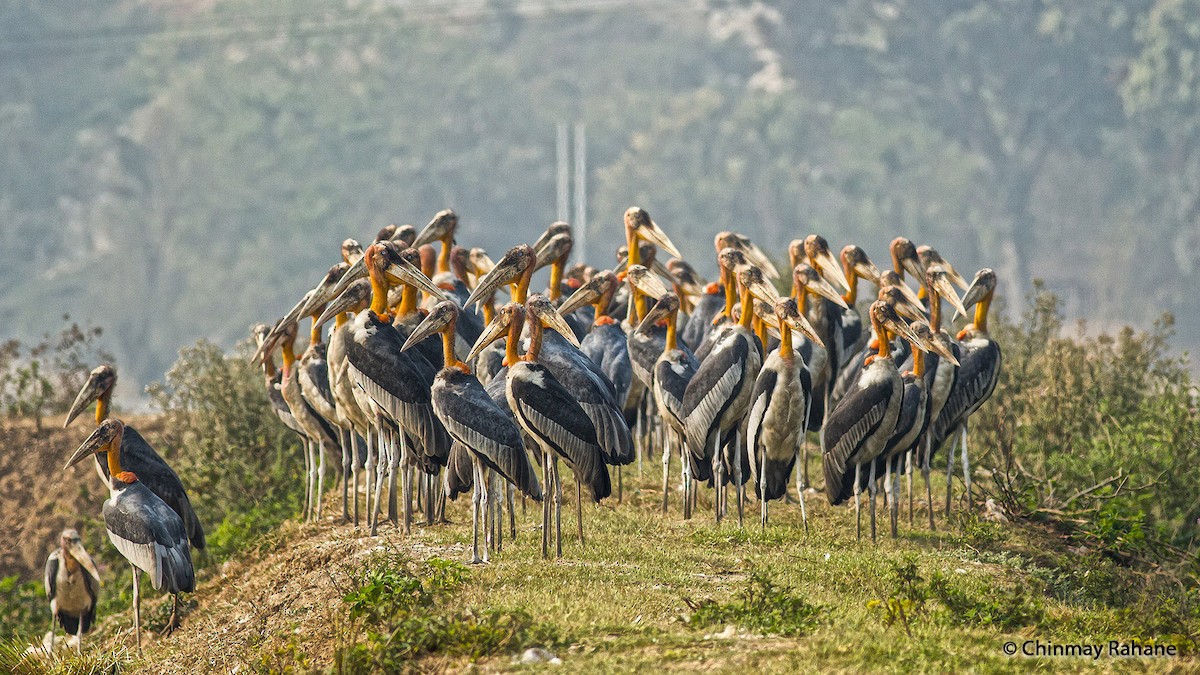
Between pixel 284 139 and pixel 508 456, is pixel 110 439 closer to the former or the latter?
pixel 508 456

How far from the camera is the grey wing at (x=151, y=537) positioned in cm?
1266

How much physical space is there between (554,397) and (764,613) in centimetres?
249

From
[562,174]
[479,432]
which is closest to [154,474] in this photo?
[479,432]

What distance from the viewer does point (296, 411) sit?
14406mm

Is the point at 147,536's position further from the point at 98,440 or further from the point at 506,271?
Answer: the point at 506,271

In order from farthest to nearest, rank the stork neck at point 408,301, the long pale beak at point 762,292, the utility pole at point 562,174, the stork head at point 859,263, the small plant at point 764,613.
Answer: the utility pole at point 562,174
the stork head at point 859,263
the stork neck at point 408,301
the long pale beak at point 762,292
the small plant at point 764,613

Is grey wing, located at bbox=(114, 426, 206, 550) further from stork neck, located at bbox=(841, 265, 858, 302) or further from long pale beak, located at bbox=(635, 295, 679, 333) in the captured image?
stork neck, located at bbox=(841, 265, 858, 302)

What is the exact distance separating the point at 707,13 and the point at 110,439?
52.4 m

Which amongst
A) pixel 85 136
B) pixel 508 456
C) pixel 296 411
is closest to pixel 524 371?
pixel 508 456

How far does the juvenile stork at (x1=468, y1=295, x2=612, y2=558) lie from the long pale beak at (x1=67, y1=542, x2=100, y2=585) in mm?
4498

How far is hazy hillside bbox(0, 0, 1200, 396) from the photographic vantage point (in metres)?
53.9

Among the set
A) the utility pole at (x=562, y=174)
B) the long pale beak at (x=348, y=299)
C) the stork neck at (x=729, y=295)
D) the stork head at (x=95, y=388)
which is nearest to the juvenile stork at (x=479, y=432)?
the long pale beak at (x=348, y=299)

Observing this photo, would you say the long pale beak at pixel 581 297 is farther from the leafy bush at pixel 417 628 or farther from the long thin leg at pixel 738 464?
the leafy bush at pixel 417 628

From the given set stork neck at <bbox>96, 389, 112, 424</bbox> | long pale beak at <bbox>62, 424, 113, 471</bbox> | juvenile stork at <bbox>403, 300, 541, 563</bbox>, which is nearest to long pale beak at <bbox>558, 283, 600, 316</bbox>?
juvenile stork at <bbox>403, 300, 541, 563</bbox>
